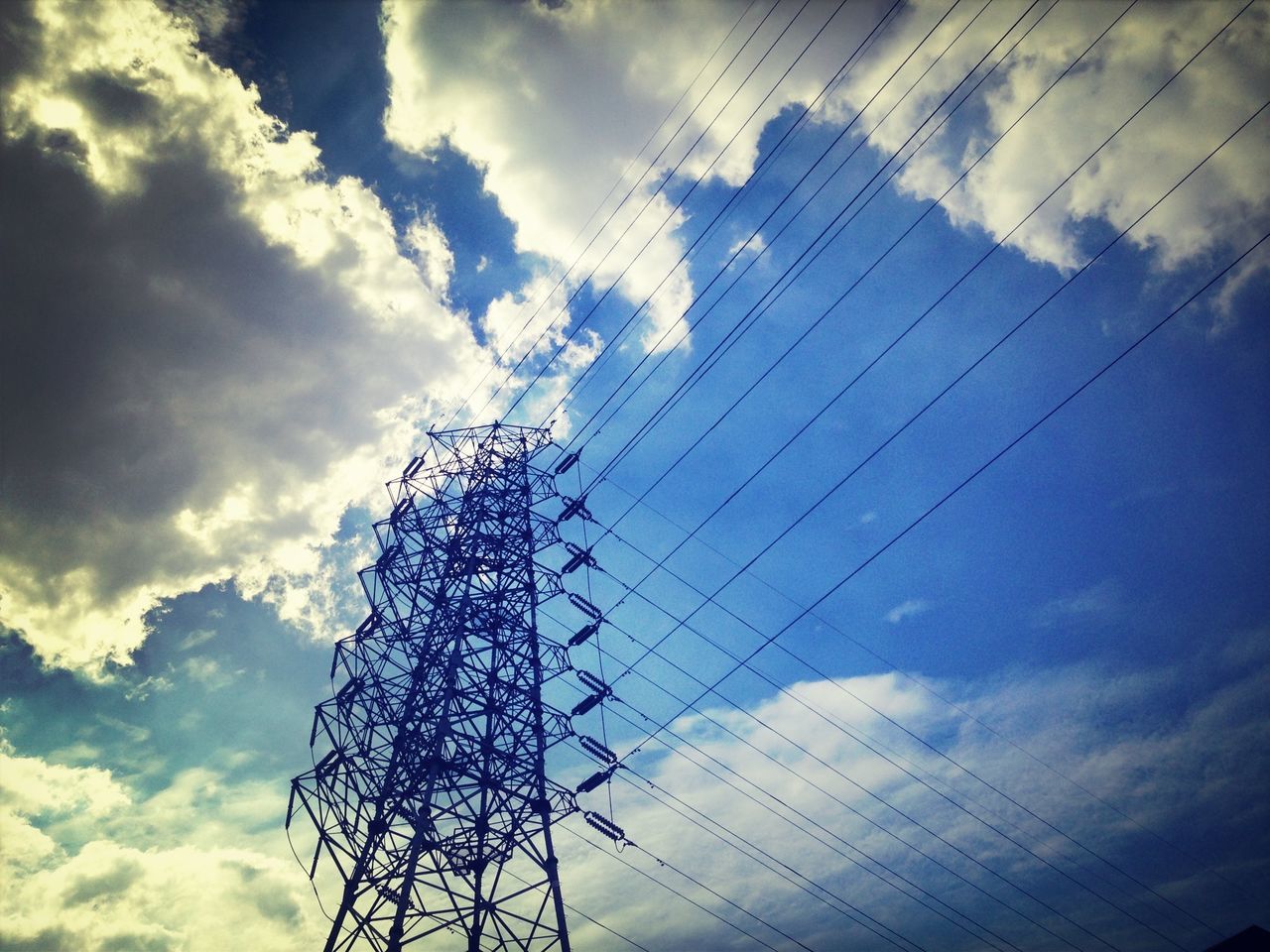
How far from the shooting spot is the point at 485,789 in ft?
36.2

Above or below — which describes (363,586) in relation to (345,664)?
above

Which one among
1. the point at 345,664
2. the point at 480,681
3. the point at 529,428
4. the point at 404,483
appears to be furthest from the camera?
the point at 529,428

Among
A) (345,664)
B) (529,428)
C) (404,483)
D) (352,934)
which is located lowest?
(352,934)

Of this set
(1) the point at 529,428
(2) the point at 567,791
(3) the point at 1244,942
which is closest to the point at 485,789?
(2) the point at 567,791

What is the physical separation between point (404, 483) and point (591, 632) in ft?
20.4

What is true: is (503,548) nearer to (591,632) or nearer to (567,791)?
(591,632)

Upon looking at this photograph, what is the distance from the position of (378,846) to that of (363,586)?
19.5ft

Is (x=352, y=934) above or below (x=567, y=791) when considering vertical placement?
below

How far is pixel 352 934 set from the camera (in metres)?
9.87

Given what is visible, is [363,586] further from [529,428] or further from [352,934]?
[352,934]

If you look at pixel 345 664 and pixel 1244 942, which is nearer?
pixel 345 664

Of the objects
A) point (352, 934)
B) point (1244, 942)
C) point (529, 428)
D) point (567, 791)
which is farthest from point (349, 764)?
point (1244, 942)

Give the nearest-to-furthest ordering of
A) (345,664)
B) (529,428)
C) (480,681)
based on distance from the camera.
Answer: (480,681) → (345,664) → (529,428)

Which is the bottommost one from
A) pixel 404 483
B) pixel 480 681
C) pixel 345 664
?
pixel 480 681
